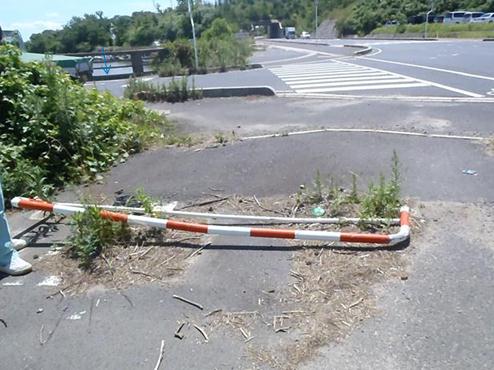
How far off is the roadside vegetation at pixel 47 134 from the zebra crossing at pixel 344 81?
7165 millimetres

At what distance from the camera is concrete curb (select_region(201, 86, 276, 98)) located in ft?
37.1

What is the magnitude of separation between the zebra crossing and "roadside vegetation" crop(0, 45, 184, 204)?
7.16 meters

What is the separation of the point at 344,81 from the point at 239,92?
452cm

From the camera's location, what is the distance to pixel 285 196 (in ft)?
15.3

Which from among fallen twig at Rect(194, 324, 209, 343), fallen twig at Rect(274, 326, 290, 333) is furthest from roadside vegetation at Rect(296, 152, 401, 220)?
fallen twig at Rect(194, 324, 209, 343)

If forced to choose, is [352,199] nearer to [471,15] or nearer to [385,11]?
[471,15]

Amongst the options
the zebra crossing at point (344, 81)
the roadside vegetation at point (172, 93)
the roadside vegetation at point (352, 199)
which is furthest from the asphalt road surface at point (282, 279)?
the zebra crossing at point (344, 81)

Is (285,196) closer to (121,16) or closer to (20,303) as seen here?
(20,303)

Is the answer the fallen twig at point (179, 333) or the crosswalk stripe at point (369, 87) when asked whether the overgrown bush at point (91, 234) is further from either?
the crosswalk stripe at point (369, 87)

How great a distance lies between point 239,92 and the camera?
11.4 metres

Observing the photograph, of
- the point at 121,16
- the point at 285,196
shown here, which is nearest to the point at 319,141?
the point at 285,196

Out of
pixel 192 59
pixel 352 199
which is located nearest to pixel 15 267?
pixel 352 199

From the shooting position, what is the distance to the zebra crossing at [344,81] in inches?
484

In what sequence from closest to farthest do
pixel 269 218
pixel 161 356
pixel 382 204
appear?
pixel 161 356, pixel 382 204, pixel 269 218
